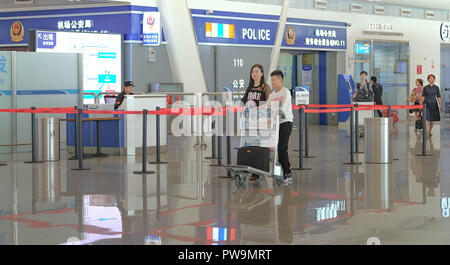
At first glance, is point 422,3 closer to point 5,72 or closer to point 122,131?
point 122,131

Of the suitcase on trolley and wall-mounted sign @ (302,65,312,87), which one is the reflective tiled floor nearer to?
the suitcase on trolley

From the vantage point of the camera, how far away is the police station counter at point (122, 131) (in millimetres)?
15203

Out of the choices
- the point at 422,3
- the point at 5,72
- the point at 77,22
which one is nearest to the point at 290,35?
the point at 422,3

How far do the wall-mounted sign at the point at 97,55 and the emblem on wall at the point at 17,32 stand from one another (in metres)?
2.69

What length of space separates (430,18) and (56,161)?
22.0 meters

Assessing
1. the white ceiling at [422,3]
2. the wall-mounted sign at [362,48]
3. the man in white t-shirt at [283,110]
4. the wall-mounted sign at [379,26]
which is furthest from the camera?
the white ceiling at [422,3]

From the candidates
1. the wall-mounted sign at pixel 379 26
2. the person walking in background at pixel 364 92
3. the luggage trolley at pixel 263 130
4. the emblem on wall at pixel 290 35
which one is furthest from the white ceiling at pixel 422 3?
the luggage trolley at pixel 263 130

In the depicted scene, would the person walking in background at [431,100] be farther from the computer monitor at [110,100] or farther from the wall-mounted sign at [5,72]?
the wall-mounted sign at [5,72]

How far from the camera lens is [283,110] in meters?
10.4

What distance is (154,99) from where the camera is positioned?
1590 cm

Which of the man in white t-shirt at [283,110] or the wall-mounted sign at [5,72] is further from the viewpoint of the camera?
the wall-mounted sign at [5,72]

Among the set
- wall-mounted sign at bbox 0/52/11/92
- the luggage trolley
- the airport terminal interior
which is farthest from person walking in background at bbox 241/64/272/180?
wall-mounted sign at bbox 0/52/11/92
